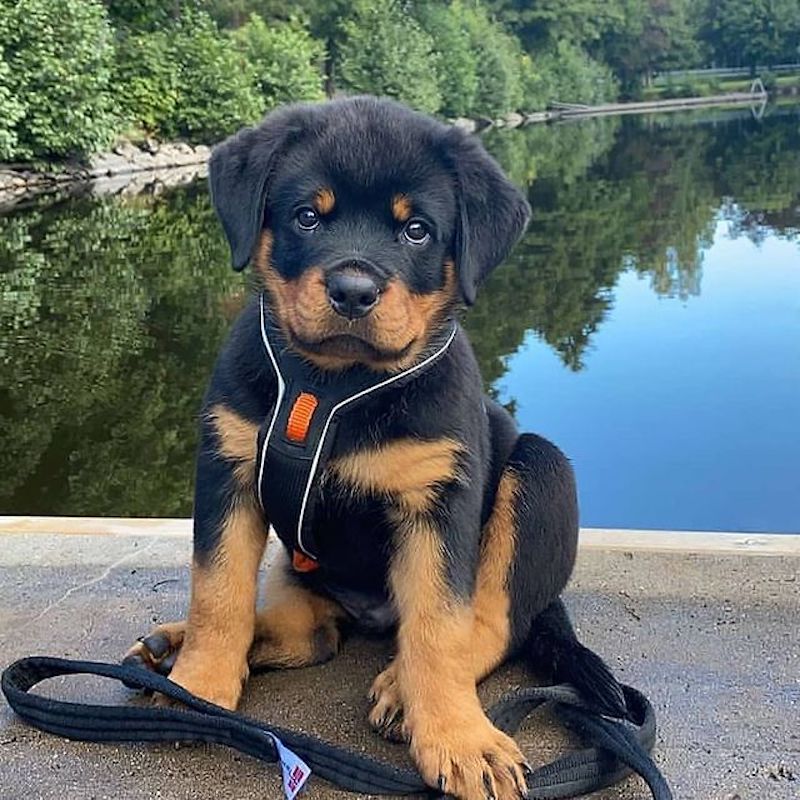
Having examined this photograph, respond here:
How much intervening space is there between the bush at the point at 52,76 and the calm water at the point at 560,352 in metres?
6.85

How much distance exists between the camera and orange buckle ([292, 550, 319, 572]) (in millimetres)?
2756

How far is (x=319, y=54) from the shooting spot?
139ft

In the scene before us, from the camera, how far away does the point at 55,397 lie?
24.5 ft

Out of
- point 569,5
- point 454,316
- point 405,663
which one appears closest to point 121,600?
point 405,663

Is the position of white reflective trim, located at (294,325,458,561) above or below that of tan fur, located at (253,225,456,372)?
below

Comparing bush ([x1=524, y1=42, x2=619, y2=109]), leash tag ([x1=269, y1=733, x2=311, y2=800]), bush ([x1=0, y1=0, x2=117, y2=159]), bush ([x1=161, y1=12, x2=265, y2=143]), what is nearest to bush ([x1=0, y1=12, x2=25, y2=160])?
bush ([x1=0, y1=0, x2=117, y2=159])

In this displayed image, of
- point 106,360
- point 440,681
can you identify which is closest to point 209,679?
point 440,681

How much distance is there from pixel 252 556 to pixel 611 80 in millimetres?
70899

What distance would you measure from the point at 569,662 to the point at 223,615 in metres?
0.78

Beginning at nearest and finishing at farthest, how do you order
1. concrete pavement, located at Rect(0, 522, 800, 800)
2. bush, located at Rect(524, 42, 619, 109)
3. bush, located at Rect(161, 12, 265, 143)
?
concrete pavement, located at Rect(0, 522, 800, 800), bush, located at Rect(161, 12, 265, 143), bush, located at Rect(524, 42, 619, 109)

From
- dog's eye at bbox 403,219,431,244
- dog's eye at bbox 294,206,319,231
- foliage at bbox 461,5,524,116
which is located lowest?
foliage at bbox 461,5,524,116

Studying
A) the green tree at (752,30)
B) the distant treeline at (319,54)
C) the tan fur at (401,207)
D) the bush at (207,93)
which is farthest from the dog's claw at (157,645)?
the green tree at (752,30)

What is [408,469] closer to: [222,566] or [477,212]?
[222,566]

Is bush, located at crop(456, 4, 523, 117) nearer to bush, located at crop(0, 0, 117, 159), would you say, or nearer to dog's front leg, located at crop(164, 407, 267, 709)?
bush, located at crop(0, 0, 117, 159)
